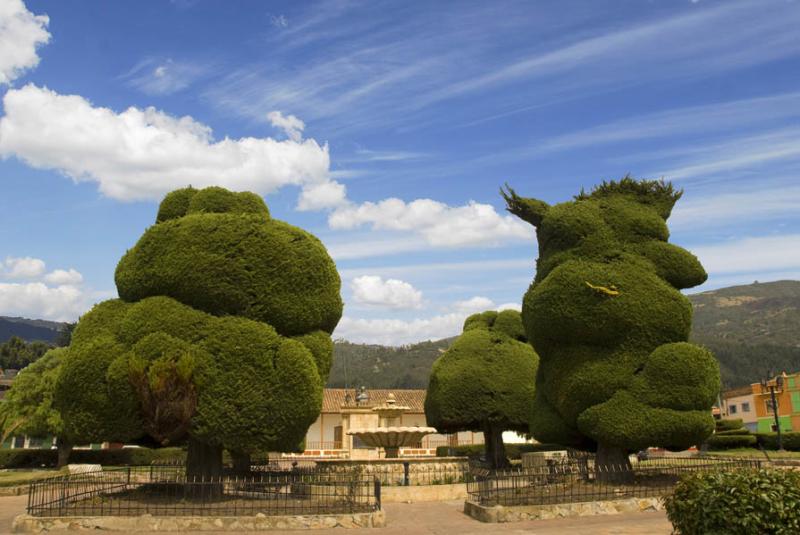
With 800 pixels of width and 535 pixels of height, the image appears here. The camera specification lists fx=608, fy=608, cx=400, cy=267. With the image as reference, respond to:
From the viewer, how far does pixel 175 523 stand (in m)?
11.1

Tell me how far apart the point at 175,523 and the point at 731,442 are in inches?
A: 1195

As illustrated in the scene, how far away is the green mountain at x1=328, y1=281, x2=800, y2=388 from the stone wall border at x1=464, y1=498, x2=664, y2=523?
3951 cm

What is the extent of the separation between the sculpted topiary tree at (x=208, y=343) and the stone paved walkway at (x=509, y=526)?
7.86ft

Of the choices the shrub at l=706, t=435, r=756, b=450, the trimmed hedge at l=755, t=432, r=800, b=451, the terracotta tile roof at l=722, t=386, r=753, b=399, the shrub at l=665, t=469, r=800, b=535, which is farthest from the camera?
the terracotta tile roof at l=722, t=386, r=753, b=399

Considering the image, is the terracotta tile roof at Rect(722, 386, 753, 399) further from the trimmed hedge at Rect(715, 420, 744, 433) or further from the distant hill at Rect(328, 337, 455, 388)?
the distant hill at Rect(328, 337, 455, 388)

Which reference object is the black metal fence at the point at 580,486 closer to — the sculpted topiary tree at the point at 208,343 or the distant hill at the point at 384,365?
the sculpted topiary tree at the point at 208,343

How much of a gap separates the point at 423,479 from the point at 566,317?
7.57 m

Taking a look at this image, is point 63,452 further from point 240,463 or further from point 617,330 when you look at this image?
point 617,330

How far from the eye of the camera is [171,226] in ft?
44.8

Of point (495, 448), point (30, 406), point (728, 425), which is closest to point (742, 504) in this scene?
point (495, 448)

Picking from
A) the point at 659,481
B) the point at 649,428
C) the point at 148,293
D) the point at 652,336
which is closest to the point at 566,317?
the point at 652,336

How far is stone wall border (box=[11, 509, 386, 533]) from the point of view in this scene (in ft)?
35.9

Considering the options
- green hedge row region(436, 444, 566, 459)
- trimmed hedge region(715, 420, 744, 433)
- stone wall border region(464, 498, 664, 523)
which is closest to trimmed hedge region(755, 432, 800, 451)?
trimmed hedge region(715, 420, 744, 433)

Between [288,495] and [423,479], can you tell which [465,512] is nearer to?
[288,495]
